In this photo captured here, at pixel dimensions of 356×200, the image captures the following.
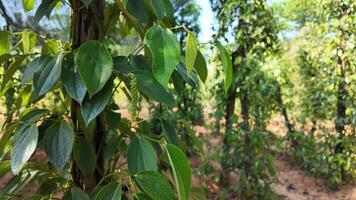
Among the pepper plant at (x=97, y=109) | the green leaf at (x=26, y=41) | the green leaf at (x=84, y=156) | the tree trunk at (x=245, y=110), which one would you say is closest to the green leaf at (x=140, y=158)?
the pepper plant at (x=97, y=109)

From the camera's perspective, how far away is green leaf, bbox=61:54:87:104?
0.55 meters

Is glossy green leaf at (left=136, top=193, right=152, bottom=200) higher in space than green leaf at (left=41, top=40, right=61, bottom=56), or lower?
lower

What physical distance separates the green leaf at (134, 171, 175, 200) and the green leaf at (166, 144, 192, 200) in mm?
20

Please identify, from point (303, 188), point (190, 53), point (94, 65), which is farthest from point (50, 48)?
point (303, 188)

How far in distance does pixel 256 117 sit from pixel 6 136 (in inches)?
69.3

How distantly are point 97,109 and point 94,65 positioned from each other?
0.18ft

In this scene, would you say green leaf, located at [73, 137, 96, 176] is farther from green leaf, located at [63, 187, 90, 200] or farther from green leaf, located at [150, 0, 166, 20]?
green leaf, located at [150, 0, 166, 20]

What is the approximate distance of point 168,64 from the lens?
1.65ft

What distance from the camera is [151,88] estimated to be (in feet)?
1.87

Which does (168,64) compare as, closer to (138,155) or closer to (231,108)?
(138,155)

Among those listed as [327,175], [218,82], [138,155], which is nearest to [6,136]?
[138,155]

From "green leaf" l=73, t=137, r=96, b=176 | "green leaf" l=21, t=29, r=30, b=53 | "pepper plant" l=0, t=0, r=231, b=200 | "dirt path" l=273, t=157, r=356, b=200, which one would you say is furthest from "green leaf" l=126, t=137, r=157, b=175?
"dirt path" l=273, t=157, r=356, b=200

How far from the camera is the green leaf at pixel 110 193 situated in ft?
1.71

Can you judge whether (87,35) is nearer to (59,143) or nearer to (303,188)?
(59,143)
